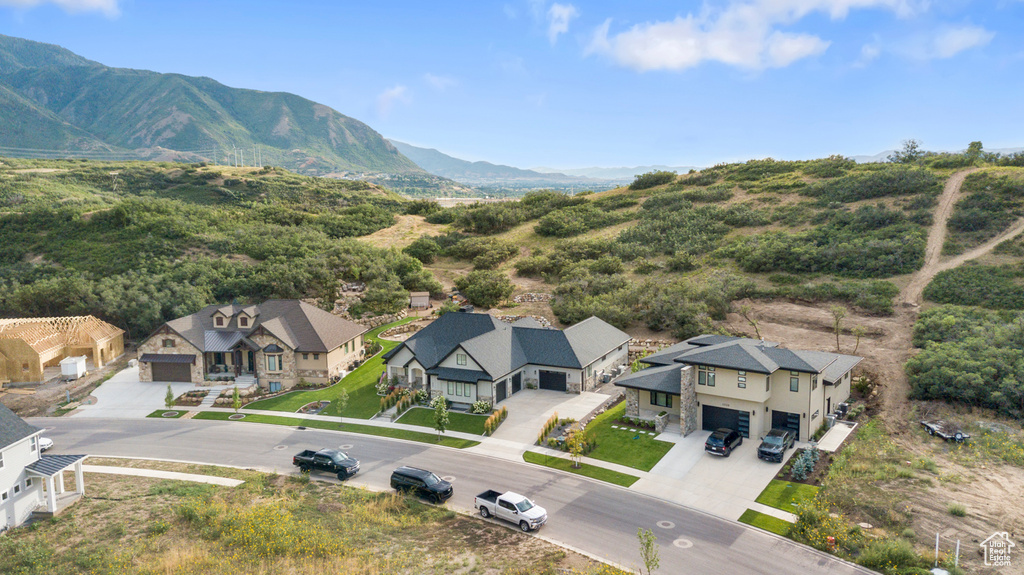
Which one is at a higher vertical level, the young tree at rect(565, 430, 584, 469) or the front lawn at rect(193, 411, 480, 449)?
the young tree at rect(565, 430, 584, 469)

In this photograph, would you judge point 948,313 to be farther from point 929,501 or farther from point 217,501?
point 217,501

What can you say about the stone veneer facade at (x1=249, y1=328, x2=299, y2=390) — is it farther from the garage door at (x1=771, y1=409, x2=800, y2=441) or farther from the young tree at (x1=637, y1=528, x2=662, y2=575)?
the garage door at (x1=771, y1=409, x2=800, y2=441)

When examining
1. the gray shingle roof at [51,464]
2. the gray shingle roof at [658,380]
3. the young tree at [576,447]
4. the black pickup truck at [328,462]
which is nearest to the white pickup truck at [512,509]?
the young tree at [576,447]

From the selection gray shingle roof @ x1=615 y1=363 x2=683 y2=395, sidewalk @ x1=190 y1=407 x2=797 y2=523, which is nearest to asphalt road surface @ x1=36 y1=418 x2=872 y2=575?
sidewalk @ x1=190 y1=407 x2=797 y2=523

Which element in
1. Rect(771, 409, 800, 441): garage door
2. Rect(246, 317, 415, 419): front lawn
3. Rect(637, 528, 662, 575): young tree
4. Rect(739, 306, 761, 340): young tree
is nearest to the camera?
Rect(637, 528, 662, 575): young tree

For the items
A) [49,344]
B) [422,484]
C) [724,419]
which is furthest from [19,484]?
[724,419]

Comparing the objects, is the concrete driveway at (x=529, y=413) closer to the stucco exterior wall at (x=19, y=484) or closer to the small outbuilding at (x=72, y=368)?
the stucco exterior wall at (x=19, y=484)

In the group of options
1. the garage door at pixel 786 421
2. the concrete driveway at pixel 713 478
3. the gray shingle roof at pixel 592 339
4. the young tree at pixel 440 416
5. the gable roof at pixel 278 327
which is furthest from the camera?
the gable roof at pixel 278 327
